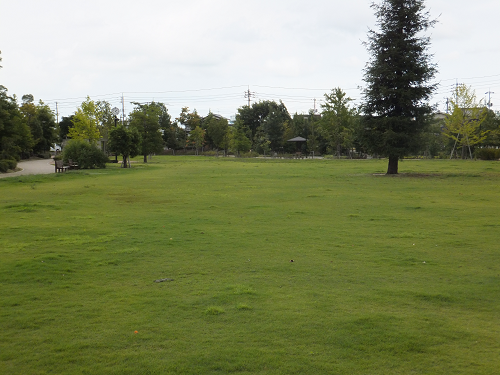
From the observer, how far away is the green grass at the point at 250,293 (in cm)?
461

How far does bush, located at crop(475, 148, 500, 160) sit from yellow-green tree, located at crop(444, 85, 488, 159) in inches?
46.2

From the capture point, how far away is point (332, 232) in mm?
10977

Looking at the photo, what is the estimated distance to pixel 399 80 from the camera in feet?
99.6

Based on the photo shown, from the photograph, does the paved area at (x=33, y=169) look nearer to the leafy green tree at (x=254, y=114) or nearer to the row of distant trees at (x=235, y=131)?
the row of distant trees at (x=235, y=131)

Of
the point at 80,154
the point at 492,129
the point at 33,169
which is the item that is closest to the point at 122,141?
the point at 80,154

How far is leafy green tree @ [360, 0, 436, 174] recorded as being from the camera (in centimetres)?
Result: 3009

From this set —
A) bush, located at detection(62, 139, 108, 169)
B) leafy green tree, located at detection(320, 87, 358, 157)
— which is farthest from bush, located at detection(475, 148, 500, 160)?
bush, located at detection(62, 139, 108, 169)

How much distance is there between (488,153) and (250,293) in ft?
193

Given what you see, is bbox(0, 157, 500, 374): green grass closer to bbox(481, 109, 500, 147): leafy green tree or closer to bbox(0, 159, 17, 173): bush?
bbox(0, 159, 17, 173): bush

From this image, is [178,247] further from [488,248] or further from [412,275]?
[488,248]

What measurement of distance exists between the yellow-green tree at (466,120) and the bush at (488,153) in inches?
46.2

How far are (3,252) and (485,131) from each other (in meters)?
63.8

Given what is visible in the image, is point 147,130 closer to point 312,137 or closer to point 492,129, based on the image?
point 312,137

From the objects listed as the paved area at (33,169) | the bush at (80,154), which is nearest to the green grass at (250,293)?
the paved area at (33,169)
